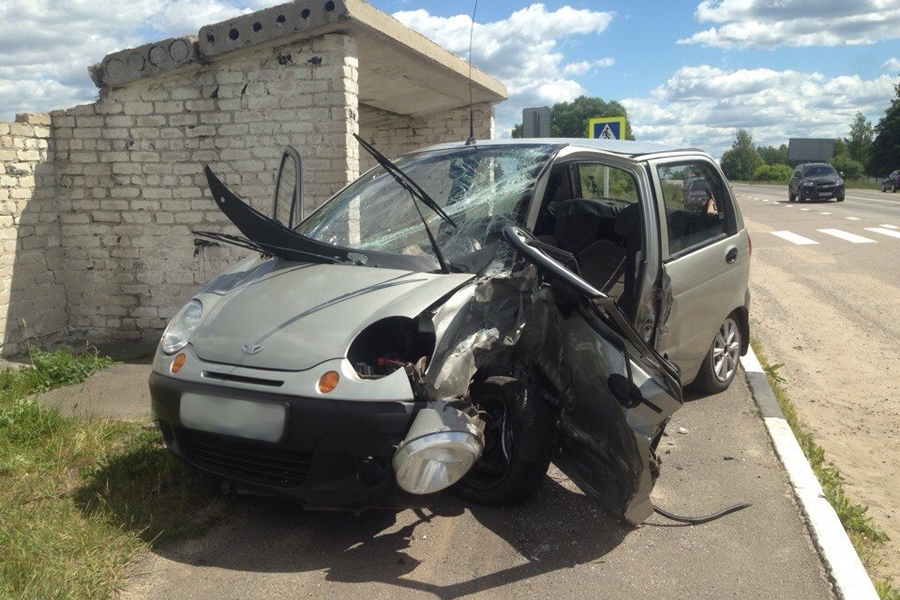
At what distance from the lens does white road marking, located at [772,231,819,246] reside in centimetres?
1741

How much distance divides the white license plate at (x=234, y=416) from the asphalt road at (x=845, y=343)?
10.2ft

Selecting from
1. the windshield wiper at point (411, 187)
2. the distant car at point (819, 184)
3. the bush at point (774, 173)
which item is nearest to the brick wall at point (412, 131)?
the windshield wiper at point (411, 187)

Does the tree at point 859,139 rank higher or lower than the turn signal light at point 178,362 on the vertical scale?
higher

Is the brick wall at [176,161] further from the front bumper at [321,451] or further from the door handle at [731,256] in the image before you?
the front bumper at [321,451]

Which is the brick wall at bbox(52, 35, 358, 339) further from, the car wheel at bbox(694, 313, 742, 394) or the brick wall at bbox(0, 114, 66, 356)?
the car wheel at bbox(694, 313, 742, 394)

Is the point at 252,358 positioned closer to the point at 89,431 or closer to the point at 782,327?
the point at 89,431

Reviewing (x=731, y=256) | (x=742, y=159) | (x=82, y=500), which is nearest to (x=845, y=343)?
(x=731, y=256)

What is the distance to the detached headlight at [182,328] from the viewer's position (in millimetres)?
3734

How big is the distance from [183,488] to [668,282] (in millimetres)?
2823

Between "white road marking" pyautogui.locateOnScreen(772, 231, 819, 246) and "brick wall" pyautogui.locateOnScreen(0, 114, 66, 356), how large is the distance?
48.5 ft

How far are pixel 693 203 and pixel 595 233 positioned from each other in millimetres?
706

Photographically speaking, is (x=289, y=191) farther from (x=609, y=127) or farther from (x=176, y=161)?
(x=609, y=127)

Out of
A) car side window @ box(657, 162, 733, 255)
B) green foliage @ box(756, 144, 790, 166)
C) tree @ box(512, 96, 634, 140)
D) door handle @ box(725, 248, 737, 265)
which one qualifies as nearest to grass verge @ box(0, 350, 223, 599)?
car side window @ box(657, 162, 733, 255)

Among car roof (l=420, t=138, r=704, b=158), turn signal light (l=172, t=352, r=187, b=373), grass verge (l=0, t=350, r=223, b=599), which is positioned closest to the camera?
grass verge (l=0, t=350, r=223, b=599)
